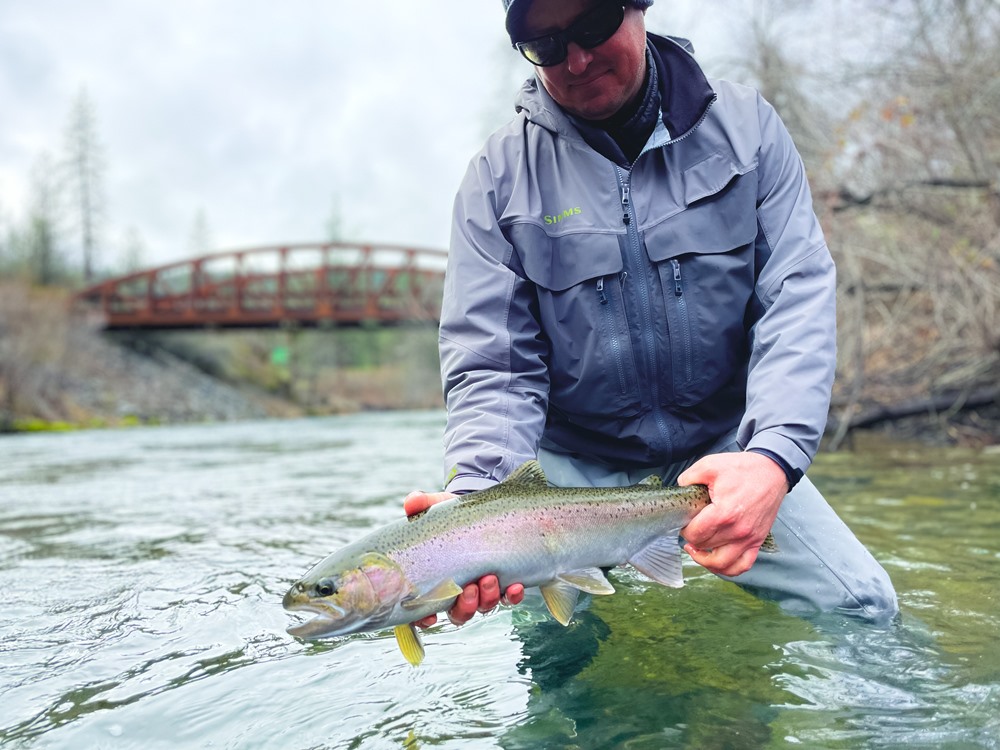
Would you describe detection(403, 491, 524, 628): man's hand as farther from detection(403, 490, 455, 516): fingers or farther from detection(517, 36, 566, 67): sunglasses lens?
detection(517, 36, 566, 67): sunglasses lens

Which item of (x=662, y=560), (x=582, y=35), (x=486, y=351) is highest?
(x=582, y=35)

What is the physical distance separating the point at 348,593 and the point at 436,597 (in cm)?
23

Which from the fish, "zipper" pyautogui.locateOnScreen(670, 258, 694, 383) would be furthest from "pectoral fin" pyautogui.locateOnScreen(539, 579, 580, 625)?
"zipper" pyautogui.locateOnScreen(670, 258, 694, 383)

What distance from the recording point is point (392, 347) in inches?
3017

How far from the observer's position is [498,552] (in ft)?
7.94

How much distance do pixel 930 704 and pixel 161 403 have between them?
121 feet

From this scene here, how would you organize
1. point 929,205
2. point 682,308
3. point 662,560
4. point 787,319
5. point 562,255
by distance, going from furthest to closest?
point 929,205, point 562,255, point 682,308, point 787,319, point 662,560

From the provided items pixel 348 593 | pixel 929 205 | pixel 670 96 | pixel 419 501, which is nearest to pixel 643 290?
pixel 670 96

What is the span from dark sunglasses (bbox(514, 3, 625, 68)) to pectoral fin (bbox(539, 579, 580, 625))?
1.69 metres

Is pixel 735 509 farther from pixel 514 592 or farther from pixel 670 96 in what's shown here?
pixel 670 96

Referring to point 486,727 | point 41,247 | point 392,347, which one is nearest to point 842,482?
point 486,727

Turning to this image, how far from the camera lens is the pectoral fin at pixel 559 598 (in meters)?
2.57

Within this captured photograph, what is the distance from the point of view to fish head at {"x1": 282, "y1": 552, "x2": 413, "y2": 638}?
2.17m

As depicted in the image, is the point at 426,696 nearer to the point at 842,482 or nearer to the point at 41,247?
the point at 842,482
